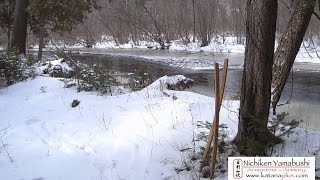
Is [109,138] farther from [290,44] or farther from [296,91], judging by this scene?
[296,91]

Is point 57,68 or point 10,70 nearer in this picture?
point 10,70

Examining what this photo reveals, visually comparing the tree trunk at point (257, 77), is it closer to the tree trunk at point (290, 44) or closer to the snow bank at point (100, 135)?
the snow bank at point (100, 135)

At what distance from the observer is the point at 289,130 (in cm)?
558

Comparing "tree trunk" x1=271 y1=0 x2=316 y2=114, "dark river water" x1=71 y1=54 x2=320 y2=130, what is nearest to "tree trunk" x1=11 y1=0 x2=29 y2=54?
"dark river water" x1=71 y1=54 x2=320 y2=130

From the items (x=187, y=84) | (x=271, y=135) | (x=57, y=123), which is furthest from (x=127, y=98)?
(x=187, y=84)

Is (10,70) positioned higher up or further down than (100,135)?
higher up

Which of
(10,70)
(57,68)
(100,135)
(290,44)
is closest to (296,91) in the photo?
(290,44)

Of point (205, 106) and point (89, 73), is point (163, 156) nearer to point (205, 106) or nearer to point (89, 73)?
point (205, 106)

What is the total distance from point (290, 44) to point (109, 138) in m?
4.78

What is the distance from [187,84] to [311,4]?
26.3ft

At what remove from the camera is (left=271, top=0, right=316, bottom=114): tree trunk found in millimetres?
8555

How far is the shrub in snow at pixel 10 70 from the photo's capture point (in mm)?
11766

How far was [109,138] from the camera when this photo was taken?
6.36 metres

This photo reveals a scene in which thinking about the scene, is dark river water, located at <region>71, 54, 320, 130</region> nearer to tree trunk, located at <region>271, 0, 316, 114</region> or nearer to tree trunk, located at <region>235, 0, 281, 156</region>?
tree trunk, located at <region>271, 0, 316, 114</region>
